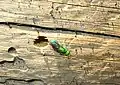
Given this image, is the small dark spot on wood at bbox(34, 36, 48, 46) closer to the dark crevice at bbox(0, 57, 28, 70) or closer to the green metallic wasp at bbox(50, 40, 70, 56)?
the green metallic wasp at bbox(50, 40, 70, 56)

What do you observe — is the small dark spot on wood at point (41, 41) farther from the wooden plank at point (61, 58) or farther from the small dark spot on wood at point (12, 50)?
the small dark spot on wood at point (12, 50)

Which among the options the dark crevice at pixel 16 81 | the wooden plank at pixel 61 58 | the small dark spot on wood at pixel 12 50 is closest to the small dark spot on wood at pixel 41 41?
the wooden plank at pixel 61 58

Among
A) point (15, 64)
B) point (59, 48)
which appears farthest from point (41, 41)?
point (15, 64)

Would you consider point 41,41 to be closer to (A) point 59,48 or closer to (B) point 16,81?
(A) point 59,48

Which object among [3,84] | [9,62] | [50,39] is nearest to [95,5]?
[50,39]

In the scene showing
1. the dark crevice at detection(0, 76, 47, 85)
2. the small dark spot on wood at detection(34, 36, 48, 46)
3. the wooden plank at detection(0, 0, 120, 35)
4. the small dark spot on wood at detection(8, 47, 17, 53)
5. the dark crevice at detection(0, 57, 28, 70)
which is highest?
the wooden plank at detection(0, 0, 120, 35)

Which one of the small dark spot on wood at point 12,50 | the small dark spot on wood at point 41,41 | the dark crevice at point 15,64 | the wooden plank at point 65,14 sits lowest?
the dark crevice at point 15,64

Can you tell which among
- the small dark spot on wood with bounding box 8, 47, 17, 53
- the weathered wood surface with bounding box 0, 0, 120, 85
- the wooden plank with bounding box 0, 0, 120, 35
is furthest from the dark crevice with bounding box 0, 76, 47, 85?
the wooden plank with bounding box 0, 0, 120, 35
